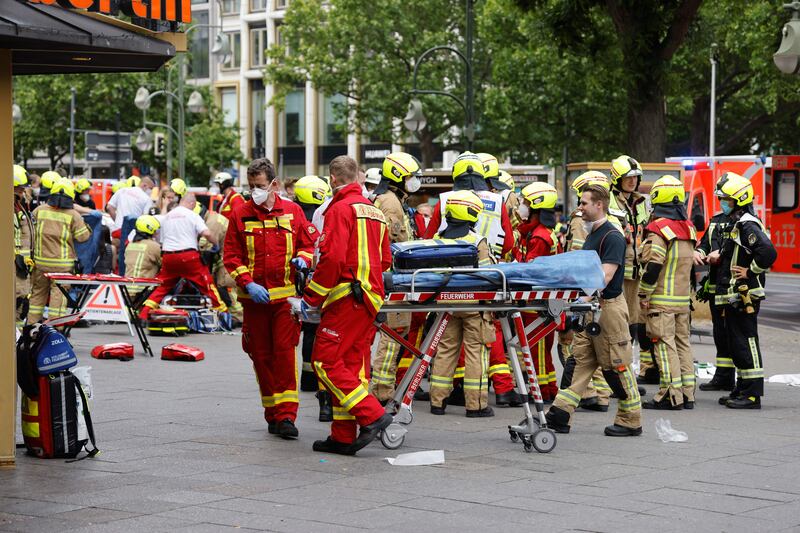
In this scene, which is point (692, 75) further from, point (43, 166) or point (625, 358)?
point (43, 166)

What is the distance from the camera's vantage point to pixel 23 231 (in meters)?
15.1

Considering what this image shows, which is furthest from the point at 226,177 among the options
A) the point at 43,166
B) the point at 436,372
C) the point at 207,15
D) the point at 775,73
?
the point at 43,166

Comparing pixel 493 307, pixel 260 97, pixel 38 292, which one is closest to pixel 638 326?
pixel 493 307

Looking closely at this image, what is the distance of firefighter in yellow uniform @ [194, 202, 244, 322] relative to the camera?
1822 cm

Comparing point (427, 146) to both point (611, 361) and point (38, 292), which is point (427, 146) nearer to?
point (38, 292)

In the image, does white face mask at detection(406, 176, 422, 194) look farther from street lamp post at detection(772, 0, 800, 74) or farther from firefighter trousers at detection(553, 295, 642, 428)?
street lamp post at detection(772, 0, 800, 74)

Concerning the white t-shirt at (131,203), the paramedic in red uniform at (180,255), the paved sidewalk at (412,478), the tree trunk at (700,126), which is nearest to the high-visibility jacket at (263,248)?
the paved sidewalk at (412,478)

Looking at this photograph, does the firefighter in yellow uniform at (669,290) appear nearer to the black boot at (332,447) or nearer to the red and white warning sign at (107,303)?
the black boot at (332,447)

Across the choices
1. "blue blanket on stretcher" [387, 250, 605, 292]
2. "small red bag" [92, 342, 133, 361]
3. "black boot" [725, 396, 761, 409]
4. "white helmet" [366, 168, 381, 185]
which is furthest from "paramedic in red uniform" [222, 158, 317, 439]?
"small red bag" [92, 342, 133, 361]

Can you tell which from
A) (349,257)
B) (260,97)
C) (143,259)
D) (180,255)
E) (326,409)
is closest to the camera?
(349,257)

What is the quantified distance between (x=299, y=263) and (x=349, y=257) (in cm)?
81

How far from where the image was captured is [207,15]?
73688mm

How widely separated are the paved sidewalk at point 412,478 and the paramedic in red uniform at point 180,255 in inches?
229

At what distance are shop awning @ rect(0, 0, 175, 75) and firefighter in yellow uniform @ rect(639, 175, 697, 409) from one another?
466 cm
